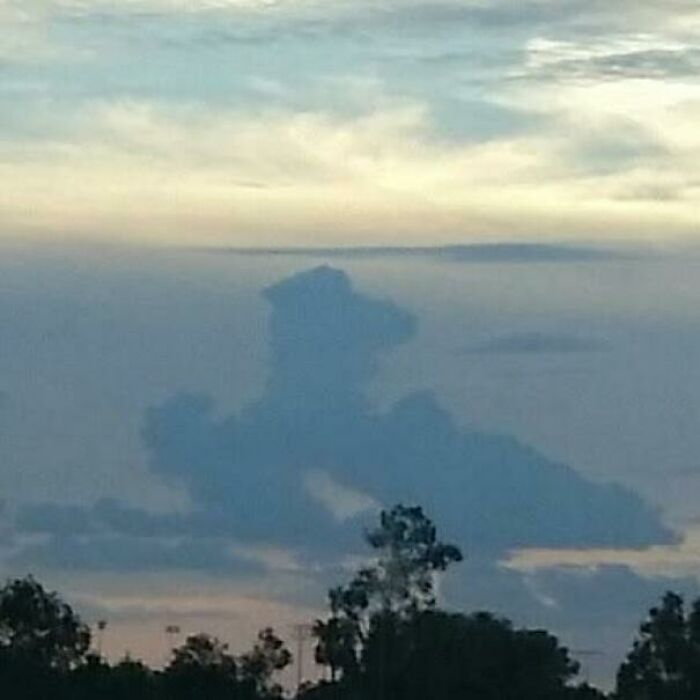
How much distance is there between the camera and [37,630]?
12988 centimetres

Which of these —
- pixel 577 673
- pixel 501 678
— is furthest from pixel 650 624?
pixel 501 678

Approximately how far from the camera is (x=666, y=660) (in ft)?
422

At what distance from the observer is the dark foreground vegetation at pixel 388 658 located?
116 metres

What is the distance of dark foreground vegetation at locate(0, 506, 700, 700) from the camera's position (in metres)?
116

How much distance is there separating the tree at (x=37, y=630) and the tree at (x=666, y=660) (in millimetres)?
28779

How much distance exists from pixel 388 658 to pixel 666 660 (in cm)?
1774

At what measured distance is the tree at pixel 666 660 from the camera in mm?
125562

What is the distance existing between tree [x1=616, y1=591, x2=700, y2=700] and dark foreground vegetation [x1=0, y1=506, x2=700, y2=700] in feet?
0.24

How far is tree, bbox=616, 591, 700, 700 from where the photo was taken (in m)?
126

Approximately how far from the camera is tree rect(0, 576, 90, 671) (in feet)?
416

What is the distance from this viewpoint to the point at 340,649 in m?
122

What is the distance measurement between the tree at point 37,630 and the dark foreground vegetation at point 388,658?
5cm

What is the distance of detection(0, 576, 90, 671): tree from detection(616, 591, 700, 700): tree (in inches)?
1133

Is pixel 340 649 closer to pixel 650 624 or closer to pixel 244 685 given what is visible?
pixel 244 685
